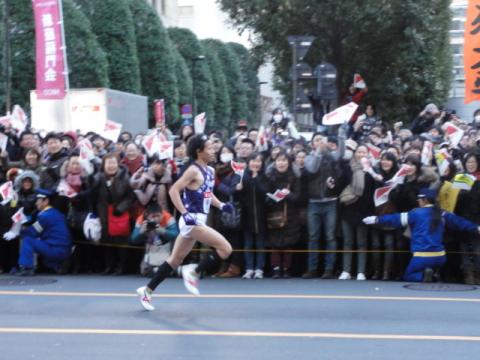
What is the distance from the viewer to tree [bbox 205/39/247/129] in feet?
214

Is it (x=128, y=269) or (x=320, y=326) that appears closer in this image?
(x=320, y=326)

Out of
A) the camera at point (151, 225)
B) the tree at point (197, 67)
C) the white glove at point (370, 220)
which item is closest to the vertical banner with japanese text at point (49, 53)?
the camera at point (151, 225)

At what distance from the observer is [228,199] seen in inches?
510

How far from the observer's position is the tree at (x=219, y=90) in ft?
199

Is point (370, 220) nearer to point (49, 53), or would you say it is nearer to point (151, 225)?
point (151, 225)

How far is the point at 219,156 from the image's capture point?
13312 mm

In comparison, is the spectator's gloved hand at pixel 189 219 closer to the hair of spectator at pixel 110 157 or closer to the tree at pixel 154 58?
the hair of spectator at pixel 110 157

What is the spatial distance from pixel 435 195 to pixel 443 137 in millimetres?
3803

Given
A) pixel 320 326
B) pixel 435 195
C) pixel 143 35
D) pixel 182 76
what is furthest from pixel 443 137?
pixel 182 76

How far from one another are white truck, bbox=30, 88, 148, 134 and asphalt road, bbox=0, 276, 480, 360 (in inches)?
382

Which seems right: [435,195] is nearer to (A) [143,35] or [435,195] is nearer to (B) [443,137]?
(B) [443,137]

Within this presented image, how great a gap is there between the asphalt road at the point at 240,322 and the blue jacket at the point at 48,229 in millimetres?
991

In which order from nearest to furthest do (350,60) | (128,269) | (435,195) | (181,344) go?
(181,344) → (435,195) → (128,269) → (350,60)

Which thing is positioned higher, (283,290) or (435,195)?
(435,195)
